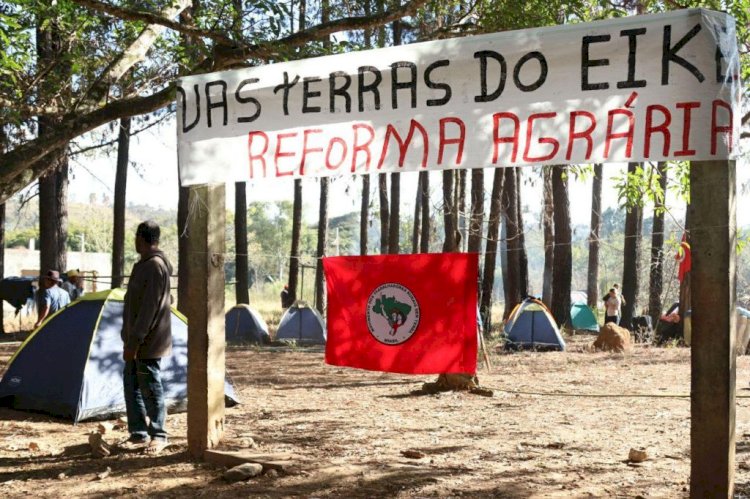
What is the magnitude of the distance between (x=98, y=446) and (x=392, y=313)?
2493 mm

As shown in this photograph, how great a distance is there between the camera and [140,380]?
6609mm

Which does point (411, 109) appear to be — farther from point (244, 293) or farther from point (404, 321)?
point (244, 293)

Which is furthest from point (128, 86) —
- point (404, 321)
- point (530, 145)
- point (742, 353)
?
point (742, 353)

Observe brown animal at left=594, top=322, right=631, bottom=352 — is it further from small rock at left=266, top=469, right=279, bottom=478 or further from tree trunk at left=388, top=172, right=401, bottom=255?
small rock at left=266, top=469, right=279, bottom=478

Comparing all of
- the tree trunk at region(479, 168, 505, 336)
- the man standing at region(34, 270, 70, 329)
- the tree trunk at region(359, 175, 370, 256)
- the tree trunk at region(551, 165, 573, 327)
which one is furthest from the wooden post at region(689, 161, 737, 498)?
the tree trunk at region(359, 175, 370, 256)

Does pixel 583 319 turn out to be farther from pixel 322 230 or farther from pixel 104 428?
pixel 104 428

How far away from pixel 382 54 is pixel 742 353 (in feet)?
42.2

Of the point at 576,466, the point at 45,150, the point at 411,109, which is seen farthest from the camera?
the point at 45,150

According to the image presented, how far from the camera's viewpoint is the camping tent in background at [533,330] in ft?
55.6

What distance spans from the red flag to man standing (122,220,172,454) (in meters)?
1.39

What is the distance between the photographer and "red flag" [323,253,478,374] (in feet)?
21.4

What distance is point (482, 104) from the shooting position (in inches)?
214

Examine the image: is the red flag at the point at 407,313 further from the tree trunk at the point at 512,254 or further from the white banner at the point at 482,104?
the tree trunk at the point at 512,254

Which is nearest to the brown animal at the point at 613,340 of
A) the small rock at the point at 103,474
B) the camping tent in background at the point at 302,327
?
the camping tent in background at the point at 302,327
